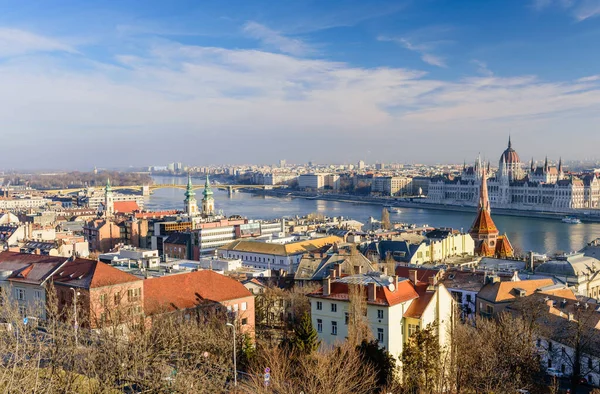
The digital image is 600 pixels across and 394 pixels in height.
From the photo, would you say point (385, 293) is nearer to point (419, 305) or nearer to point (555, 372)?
point (419, 305)

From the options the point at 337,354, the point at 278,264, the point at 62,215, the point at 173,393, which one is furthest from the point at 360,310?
the point at 62,215

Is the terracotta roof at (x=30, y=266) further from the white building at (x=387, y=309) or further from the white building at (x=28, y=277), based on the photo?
the white building at (x=387, y=309)

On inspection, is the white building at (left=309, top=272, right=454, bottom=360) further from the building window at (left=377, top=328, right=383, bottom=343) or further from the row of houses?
the row of houses

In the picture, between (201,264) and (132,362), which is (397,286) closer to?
(132,362)

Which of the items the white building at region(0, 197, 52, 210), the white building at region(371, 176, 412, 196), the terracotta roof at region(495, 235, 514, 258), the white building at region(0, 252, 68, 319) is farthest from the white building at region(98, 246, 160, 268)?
the white building at region(371, 176, 412, 196)

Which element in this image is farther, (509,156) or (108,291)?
(509,156)

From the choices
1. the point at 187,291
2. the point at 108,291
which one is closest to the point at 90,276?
the point at 108,291
